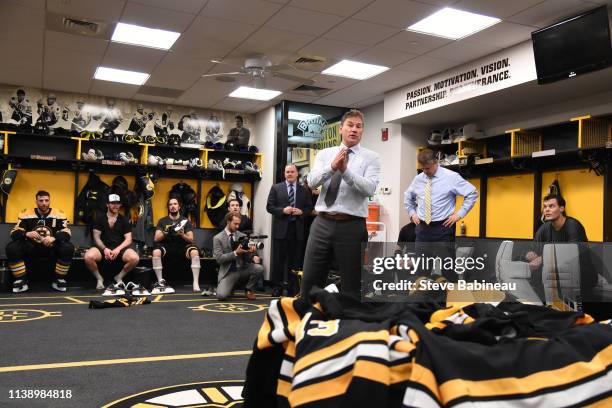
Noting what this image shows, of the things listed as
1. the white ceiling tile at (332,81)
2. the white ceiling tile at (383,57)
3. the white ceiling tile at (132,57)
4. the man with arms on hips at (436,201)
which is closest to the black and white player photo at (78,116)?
the white ceiling tile at (132,57)

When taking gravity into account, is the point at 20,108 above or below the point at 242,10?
below

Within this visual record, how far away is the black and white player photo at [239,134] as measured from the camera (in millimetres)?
8859

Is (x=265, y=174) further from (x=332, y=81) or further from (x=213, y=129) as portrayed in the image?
(x=332, y=81)

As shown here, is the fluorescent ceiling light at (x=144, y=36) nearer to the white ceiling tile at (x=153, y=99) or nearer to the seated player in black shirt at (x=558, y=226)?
the white ceiling tile at (x=153, y=99)

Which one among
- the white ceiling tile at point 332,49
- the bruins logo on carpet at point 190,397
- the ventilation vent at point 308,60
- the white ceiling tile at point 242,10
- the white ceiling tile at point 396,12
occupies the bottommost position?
the bruins logo on carpet at point 190,397

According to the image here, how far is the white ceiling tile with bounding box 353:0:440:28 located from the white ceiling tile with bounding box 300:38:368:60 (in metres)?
0.70

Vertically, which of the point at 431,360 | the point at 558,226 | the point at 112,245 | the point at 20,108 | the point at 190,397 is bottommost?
the point at 190,397

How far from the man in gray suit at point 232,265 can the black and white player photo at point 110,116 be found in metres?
3.14

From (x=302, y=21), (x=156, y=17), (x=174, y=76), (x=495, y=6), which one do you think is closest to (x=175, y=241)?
(x=174, y=76)

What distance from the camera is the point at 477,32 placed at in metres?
5.08

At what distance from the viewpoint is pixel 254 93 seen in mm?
7707

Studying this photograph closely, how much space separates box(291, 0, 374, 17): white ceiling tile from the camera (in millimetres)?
4559

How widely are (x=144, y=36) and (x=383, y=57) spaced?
2.58 meters

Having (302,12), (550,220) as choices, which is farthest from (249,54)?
(550,220)
